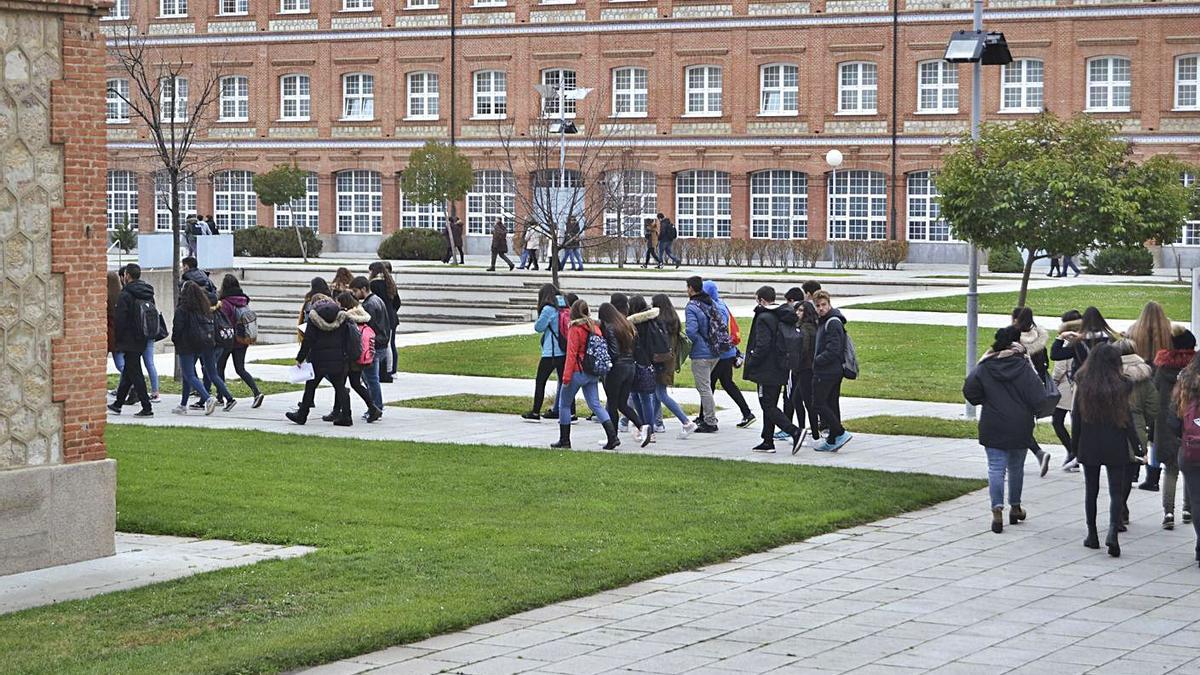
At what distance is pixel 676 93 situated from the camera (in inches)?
2352

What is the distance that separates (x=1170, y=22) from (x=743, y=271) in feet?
47.4

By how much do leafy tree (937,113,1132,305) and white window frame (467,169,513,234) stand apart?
38.5 metres

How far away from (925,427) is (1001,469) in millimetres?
6710

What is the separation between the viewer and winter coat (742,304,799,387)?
739 inches

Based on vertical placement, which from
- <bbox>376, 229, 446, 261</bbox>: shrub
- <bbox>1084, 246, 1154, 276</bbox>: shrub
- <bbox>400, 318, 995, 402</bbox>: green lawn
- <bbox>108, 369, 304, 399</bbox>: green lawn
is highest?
<bbox>376, 229, 446, 261</bbox>: shrub

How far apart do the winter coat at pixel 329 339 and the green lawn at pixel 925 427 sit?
5.52 m

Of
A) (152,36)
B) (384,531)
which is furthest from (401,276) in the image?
(384,531)

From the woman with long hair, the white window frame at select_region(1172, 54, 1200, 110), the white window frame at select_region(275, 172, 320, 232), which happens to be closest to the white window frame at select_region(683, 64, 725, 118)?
the white window frame at select_region(1172, 54, 1200, 110)

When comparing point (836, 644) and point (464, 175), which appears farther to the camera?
point (464, 175)

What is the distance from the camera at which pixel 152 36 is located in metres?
65.9

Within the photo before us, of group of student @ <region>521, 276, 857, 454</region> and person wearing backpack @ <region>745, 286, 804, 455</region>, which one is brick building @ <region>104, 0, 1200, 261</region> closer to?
group of student @ <region>521, 276, 857, 454</region>

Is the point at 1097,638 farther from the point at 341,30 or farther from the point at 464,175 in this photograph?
the point at 341,30

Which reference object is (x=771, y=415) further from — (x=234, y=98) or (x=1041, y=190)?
(x=234, y=98)

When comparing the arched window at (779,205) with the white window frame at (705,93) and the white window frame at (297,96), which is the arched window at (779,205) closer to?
the white window frame at (705,93)
